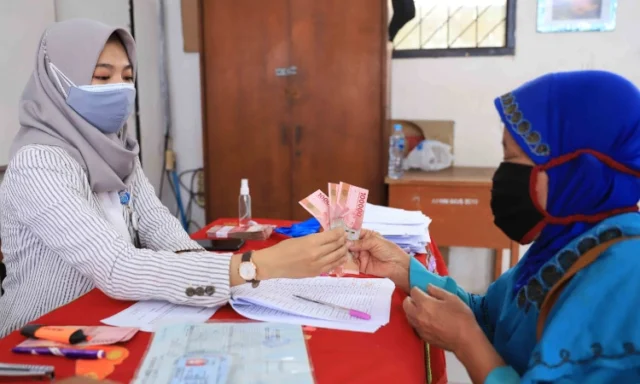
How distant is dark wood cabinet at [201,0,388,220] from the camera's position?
9.96 feet

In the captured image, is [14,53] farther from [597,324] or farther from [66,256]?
[597,324]

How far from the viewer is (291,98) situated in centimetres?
317

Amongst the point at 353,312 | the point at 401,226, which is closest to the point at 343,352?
the point at 353,312

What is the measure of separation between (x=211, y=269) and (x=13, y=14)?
205cm

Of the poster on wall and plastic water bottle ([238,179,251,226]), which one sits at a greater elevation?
the poster on wall

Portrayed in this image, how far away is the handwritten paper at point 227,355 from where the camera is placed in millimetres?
786

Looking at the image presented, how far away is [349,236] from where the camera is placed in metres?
1.30

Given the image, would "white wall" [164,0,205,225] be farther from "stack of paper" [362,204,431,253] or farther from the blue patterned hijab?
the blue patterned hijab

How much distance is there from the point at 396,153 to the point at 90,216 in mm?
2251

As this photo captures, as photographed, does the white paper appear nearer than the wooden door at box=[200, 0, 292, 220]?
Yes

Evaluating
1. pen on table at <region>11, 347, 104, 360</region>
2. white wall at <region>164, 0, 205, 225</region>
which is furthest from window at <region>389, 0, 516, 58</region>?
pen on table at <region>11, 347, 104, 360</region>

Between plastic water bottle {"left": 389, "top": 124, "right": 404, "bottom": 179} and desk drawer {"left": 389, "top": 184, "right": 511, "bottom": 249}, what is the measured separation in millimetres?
177

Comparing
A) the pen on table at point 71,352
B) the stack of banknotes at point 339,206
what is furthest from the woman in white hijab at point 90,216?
the pen on table at point 71,352

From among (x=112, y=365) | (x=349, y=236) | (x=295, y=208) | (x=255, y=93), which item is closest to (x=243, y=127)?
(x=255, y=93)
